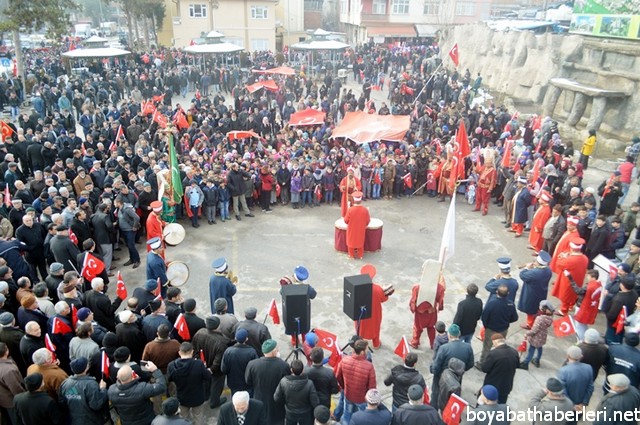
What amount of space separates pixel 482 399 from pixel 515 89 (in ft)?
82.5

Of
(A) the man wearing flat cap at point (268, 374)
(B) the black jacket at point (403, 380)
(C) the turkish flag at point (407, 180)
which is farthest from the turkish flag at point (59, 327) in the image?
(C) the turkish flag at point (407, 180)

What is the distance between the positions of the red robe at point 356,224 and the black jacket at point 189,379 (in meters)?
5.94

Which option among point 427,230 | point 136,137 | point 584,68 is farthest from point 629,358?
point 584,68

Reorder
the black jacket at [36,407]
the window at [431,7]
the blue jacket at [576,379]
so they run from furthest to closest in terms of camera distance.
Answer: the window at [431,7] < the blue jacket at [576,379] < the black jacket at [36,407]

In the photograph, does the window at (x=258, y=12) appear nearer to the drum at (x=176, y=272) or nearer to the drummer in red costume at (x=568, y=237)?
the drum at (x=176, y=272)

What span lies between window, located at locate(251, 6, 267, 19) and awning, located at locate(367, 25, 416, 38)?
41.5ft

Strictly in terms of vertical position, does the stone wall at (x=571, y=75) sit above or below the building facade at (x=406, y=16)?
below

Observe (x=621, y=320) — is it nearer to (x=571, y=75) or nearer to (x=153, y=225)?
(x=153, y=225)

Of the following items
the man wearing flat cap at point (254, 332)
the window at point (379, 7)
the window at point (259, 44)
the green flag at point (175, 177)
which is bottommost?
the man wearing flat cap at point (254, 332)

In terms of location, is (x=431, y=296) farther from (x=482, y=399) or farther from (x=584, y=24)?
(x=584, y=24)

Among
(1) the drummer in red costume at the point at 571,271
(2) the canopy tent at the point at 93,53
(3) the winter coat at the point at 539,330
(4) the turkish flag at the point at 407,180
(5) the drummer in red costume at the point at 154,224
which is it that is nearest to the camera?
(3) the winter coat at the point at 539,330

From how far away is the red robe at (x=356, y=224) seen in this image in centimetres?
1178

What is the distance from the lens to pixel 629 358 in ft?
21.7

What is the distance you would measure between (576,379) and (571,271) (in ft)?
10.8
